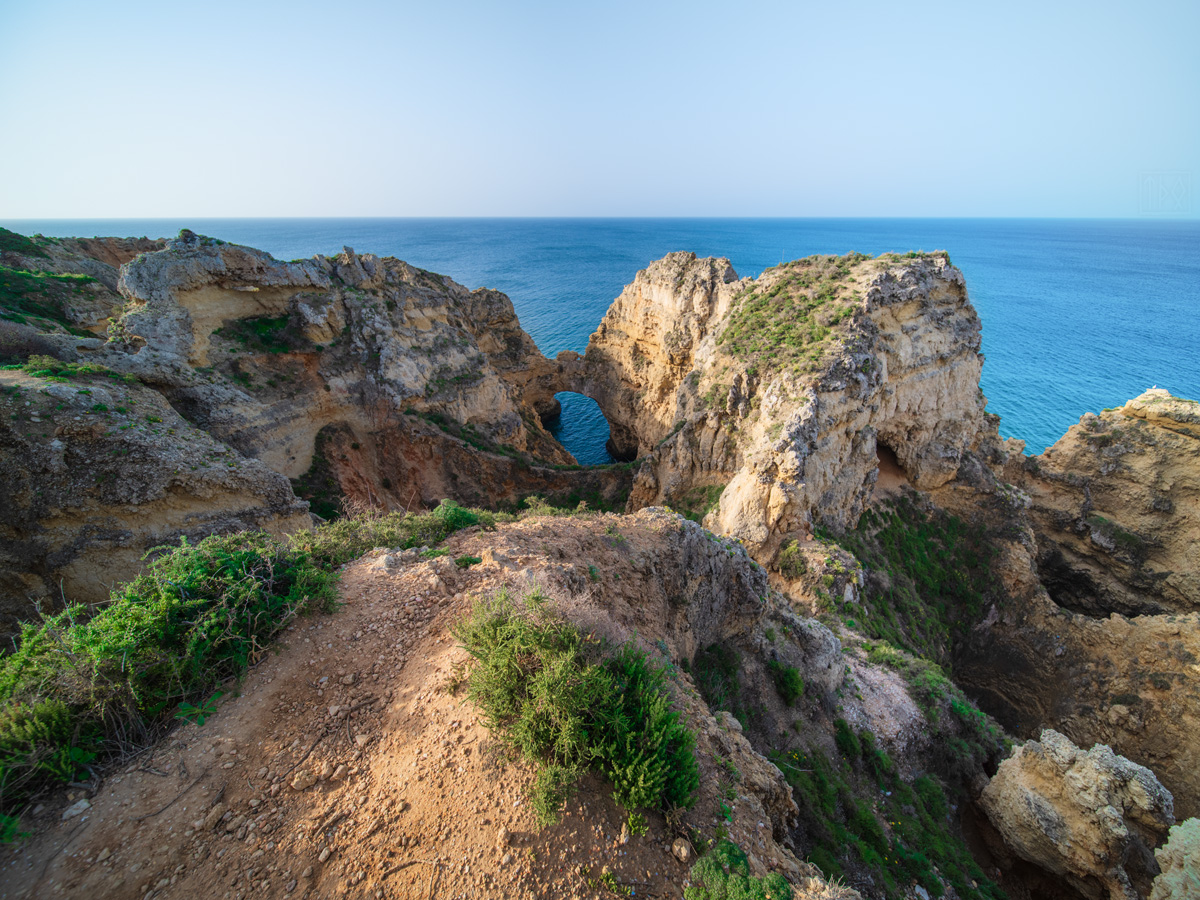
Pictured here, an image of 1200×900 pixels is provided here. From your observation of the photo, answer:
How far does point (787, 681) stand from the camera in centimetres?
1321

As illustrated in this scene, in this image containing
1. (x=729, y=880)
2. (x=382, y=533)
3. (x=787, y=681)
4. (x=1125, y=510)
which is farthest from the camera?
(x=1125, y=510)

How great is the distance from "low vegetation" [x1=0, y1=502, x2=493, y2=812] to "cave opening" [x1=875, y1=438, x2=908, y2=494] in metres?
28.1

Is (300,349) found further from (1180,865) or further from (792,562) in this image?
(1180,865)

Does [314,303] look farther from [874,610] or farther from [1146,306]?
[1146,306]

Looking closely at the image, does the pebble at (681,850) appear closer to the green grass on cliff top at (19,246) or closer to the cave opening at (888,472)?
the cave opening at (888,472)

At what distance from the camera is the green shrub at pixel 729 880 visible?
5402mm

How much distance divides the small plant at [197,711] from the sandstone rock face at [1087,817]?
64.3 feet

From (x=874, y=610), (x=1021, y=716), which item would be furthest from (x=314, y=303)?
(x=1021, y=716)

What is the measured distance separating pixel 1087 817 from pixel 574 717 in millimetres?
15907

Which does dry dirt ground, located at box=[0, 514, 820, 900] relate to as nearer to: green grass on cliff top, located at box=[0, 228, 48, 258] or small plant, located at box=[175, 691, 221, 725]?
small plant, located at box=[175, 691, 221, 725]

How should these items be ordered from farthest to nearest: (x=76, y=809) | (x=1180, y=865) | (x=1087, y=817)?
(x=1087, y=817) < (x=1180, y=865) < (x=76, y=809)

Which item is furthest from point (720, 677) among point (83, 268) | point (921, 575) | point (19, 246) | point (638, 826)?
point (19, 246)

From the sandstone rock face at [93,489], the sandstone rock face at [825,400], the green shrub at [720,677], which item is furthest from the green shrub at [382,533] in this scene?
the sandstone rock face at [825,400]

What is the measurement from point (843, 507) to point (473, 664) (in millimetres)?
21982
